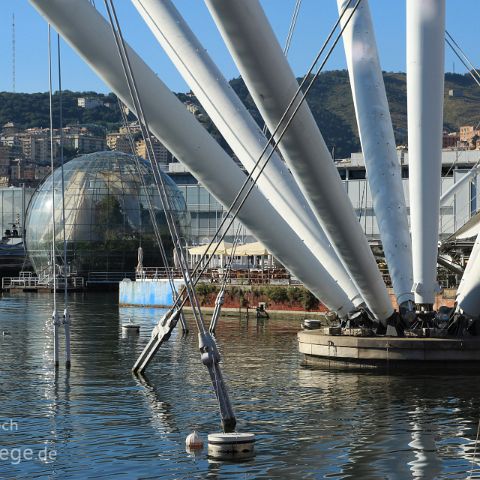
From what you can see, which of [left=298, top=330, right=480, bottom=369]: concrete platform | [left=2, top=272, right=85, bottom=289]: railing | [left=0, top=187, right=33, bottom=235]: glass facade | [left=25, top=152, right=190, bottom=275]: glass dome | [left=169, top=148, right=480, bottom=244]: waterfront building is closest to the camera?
[left=298, top=330, right=480, bottom=369]: concrete platform

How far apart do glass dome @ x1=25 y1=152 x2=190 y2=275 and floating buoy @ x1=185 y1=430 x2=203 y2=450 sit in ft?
251

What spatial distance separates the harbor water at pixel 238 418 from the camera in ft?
56.9

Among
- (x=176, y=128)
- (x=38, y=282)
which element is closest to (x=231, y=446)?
(x=176, y=128)

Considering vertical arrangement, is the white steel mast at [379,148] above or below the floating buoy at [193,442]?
above

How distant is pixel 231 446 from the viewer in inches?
707

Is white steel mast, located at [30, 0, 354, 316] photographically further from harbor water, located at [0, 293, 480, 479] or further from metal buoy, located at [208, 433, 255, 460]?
metal buoy, located at [208, 433, 255, 460]

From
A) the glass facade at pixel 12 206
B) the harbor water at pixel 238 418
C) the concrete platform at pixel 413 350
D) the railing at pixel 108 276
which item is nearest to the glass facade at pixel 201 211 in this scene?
the railing at pixel 108 276

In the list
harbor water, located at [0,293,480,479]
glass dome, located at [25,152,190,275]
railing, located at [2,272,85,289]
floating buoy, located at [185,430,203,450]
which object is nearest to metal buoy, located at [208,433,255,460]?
harbor water, located at [0,293,480,479]

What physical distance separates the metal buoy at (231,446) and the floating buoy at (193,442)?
0.35 metres

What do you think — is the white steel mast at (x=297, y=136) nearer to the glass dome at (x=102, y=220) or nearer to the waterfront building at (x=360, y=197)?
the waterfront building at (x=360, y=197)

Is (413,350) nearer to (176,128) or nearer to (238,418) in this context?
(238,418)

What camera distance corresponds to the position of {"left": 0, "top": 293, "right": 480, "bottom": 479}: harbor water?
1733 cm

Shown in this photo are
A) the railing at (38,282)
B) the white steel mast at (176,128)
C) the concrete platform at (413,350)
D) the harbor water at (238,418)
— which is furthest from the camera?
the railing at (38,282)

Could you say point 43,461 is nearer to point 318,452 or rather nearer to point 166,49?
point 318,452
